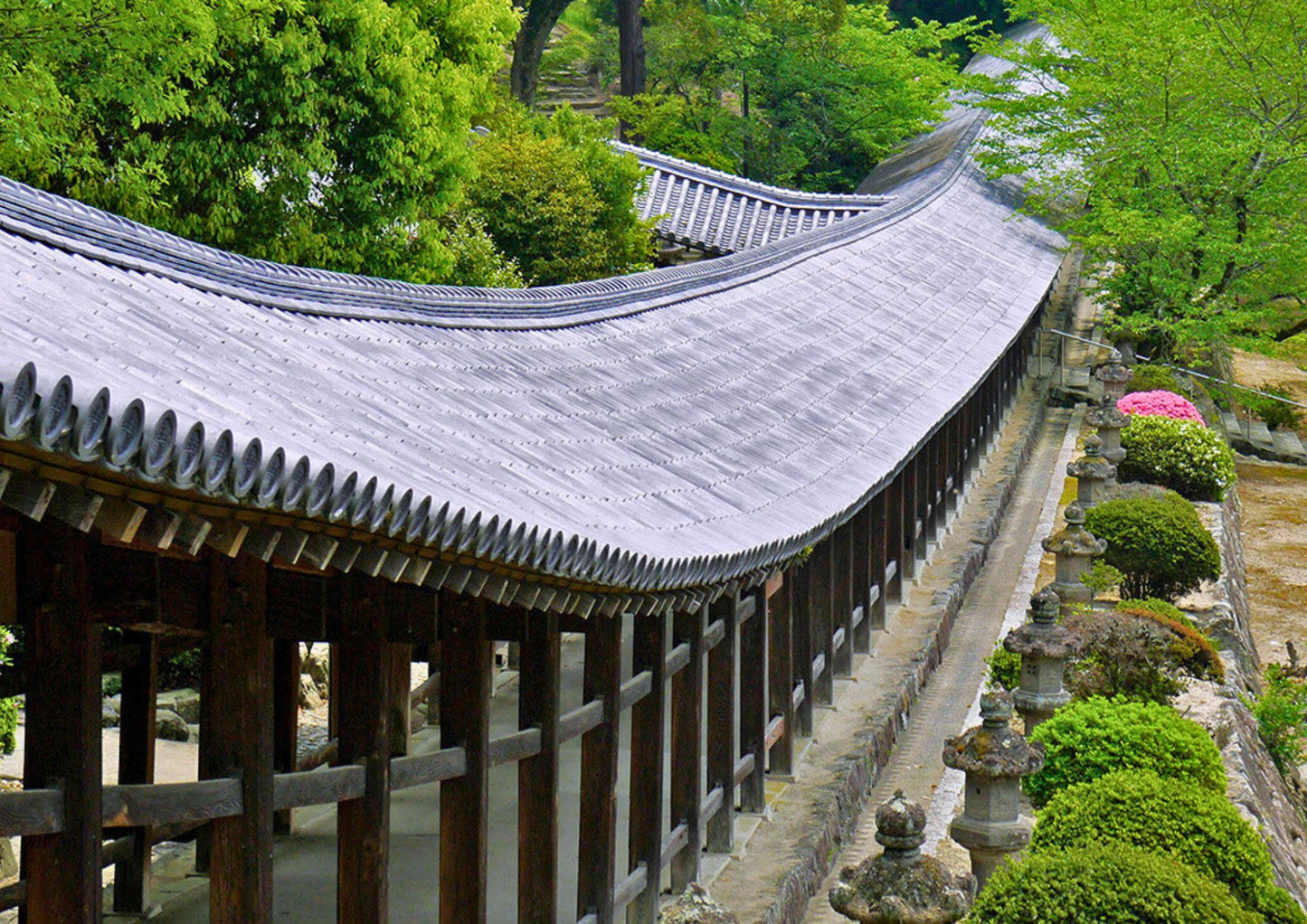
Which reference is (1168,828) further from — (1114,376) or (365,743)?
(1114,376)

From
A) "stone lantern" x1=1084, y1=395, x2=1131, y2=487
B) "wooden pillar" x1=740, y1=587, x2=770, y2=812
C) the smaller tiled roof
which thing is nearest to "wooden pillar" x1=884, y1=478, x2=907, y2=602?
"stone lantern" x1=1084, y1=395, x2=1131, y2=487

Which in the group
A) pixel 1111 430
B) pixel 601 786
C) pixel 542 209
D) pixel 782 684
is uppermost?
pixel 542 209

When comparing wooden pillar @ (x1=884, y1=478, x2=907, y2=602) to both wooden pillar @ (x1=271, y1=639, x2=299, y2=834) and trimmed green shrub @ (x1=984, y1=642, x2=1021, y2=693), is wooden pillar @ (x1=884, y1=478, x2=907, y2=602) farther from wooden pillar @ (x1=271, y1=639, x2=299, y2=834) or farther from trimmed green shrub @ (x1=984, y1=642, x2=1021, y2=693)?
wooden pillar @ (x1=271, y1=639, x2=299, y2=834)

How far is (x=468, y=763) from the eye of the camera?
20.4ft

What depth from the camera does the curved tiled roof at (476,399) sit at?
3744 millimetres

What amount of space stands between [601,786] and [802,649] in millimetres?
4631

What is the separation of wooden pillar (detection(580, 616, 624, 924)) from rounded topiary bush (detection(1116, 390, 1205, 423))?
15510 millimetres

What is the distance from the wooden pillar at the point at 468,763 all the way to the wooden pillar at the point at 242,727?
1.09 m

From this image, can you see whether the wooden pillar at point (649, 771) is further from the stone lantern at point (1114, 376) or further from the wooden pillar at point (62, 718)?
the stone lantern at point (1114, 376)

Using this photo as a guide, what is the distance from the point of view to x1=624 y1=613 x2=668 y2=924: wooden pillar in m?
8.02

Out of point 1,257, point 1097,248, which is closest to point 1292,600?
point 1097,248

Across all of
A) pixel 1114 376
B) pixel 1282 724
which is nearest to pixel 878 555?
pixel 1282 724

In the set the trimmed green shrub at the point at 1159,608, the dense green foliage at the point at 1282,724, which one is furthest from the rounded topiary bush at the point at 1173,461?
the dense green foliage at the point at 1282,724

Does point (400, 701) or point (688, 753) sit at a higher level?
point (400, 701)
